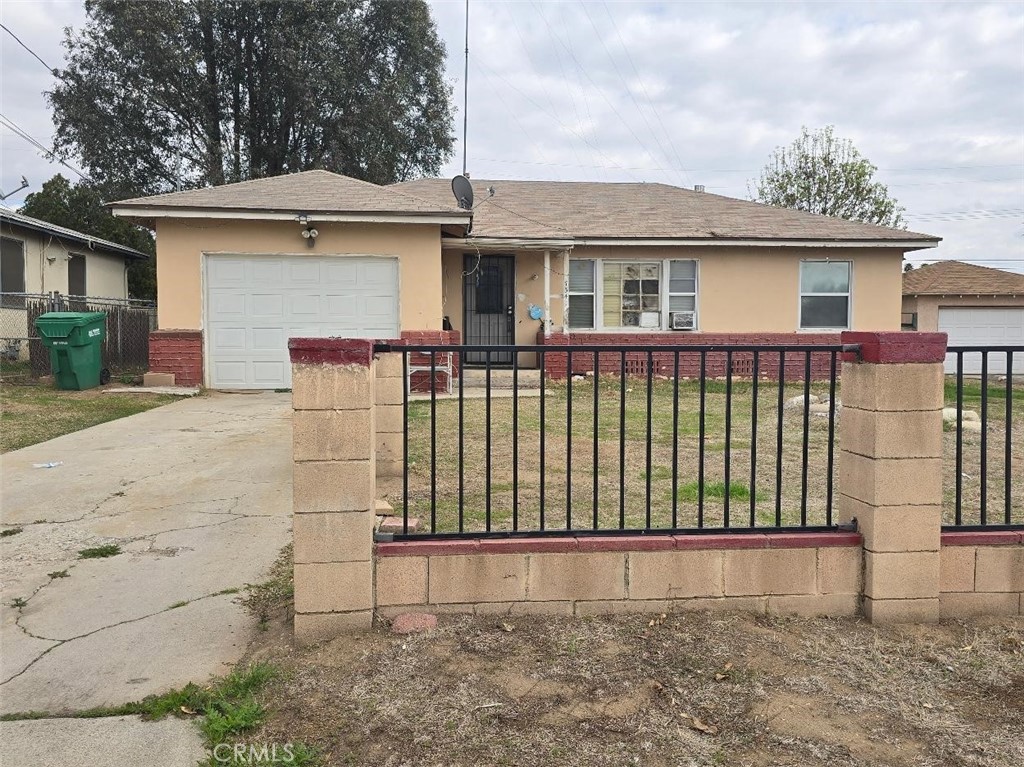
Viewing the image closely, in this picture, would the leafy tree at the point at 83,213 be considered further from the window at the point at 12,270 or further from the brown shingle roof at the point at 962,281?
the brown shingle roof at the point at 962,281

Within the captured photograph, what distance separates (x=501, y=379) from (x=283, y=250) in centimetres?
429

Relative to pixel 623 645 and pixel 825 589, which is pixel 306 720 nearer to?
pixel 623 645

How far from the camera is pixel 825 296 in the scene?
16.0 metres

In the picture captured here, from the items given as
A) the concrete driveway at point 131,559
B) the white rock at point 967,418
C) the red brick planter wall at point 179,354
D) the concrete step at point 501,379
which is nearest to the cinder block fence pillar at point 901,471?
the concrete driveway at point 131,559

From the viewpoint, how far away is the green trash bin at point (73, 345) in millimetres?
11625

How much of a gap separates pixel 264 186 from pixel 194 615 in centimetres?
1139

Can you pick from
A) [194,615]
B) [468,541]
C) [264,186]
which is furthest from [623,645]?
[264,186]

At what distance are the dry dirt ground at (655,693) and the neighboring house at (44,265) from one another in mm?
13539

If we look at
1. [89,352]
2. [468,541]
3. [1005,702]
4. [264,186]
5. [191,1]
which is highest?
[191,1]

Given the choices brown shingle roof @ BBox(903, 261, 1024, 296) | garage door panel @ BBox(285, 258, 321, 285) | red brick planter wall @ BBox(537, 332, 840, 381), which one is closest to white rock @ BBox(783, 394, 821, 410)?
red brick planter wall @ BBox(537, 332, 840, 381)

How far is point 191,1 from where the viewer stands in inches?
997

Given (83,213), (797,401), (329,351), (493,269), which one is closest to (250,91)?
(83,213)

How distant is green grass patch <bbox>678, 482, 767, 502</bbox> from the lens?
5.43 m

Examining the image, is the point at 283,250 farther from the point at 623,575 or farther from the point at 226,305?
the point at 623,575
